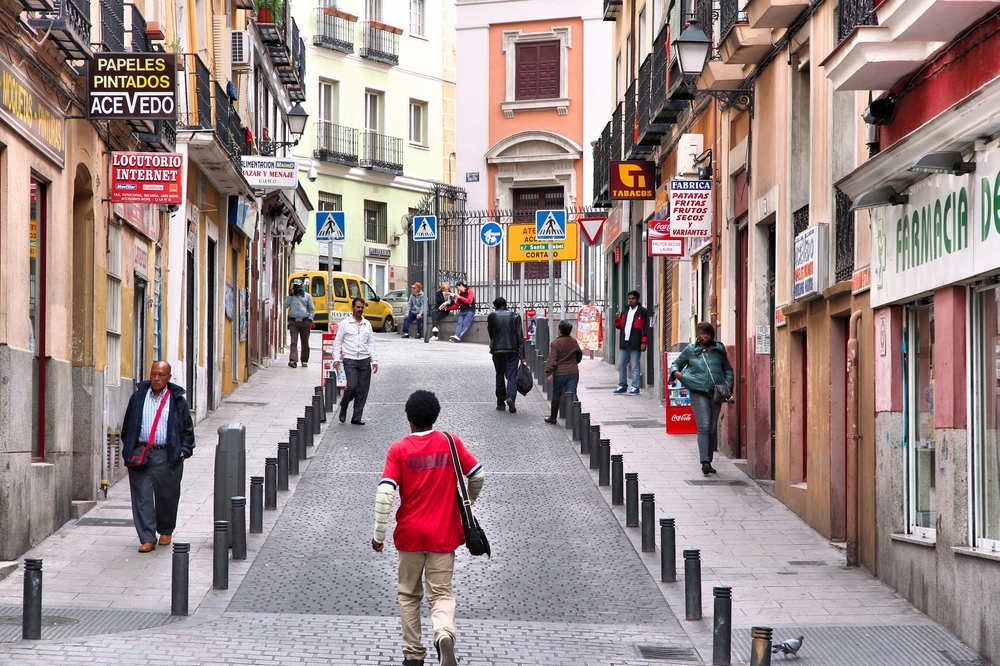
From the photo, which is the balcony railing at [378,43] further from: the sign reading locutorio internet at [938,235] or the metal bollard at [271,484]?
the sign reading locutorio internet at [938,235]

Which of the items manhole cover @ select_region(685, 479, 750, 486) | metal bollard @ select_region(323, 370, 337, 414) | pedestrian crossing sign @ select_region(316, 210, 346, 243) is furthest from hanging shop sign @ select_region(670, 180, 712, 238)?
pedestrian crossing sign @ select_region(316, 210, 346, 243)

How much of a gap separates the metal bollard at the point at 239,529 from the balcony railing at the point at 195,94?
9283 mm

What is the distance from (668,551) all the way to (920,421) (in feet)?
7.04

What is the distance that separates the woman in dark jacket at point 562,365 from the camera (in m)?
21.2

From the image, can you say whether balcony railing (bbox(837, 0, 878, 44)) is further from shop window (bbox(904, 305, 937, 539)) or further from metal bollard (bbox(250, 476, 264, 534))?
metal bollard (bbox(250, 476, 264, 534))

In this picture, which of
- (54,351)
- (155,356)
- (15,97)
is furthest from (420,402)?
(155,356)

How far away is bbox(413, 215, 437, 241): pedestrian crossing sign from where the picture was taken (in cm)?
3531

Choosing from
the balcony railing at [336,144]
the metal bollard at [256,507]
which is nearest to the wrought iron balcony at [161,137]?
the metal bollard at [256,507]

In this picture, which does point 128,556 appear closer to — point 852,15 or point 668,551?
point 668,551

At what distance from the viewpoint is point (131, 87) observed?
45.6 ft

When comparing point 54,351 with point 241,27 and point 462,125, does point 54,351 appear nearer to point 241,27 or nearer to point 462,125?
point 241,27

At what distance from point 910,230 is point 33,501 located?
24.3 ft

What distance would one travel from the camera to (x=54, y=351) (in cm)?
1355

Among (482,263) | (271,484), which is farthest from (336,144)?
(271,484)
